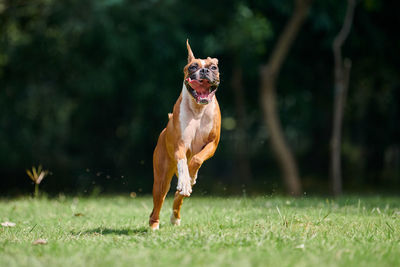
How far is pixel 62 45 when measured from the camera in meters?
15.6

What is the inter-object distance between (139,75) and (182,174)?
1018 centimetres

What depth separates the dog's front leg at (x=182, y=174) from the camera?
5.00 meters

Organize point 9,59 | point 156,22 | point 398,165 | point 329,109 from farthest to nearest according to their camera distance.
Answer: point 398,165 < point 329,109 < point 9,59 < point 156,22

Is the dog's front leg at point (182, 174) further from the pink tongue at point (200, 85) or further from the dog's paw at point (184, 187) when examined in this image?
the pink tongue at point (200, 85)

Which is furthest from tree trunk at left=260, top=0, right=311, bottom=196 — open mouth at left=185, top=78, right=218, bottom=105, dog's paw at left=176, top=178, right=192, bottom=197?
dog's paw at left=176, top=178, right=192, bottom=197

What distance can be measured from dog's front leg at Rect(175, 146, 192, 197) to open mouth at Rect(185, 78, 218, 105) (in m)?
0.56

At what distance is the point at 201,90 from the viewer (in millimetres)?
5227

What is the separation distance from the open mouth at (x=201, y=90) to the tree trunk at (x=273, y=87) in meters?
8.19

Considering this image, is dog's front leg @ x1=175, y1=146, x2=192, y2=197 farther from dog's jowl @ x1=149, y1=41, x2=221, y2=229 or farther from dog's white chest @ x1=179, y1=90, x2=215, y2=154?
dog's white chest @ x1=179, y1=90, x2=215, y2=154

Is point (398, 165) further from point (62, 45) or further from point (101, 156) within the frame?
point (62, 45)

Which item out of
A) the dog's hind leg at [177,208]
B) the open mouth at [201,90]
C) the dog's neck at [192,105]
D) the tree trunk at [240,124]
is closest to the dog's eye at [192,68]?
the open mouth at [201,90]

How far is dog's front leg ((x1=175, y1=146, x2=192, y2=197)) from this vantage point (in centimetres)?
500

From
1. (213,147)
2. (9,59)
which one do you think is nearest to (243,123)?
(9,59)

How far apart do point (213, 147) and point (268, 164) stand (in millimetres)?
17714
